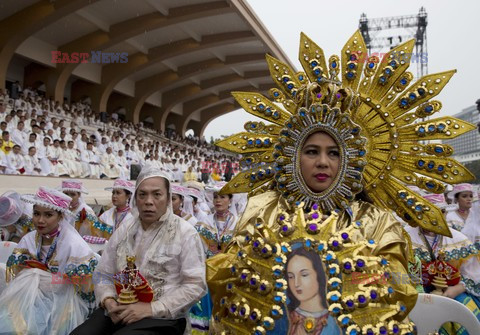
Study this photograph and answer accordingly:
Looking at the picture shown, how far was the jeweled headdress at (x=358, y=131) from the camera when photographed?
2.41 metres

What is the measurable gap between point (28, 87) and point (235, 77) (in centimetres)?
1379

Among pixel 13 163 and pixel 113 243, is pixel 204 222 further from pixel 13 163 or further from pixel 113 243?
pixel 13 163

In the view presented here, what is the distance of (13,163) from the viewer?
1125 cm

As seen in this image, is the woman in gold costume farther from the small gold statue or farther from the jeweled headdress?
the small gold statue

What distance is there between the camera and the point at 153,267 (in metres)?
2.98

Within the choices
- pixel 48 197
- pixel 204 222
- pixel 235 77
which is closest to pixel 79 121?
pixel 235 77

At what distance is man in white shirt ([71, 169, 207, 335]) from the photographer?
9.16ft

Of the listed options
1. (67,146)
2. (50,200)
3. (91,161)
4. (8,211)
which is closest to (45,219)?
(50,200)

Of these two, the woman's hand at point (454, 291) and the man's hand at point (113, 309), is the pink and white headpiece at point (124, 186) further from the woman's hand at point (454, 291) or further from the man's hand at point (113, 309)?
the woman's hand at point (454, 291)

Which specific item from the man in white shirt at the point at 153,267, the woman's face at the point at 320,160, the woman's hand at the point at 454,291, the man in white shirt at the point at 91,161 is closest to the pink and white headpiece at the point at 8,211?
the man in white shirt at the point at 153,267

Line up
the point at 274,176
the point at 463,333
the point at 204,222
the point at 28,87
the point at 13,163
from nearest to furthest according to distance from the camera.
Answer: the point at 274,176, the point at 463,333, the point at 204,222, the point at 13,163, the point at 28,87

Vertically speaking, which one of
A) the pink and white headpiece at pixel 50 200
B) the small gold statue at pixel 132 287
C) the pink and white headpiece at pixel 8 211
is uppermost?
the pink and white headpiece at pixel 50 200

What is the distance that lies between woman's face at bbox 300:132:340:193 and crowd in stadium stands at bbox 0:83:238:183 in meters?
9.77

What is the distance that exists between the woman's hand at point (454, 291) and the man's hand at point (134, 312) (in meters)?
2.17
